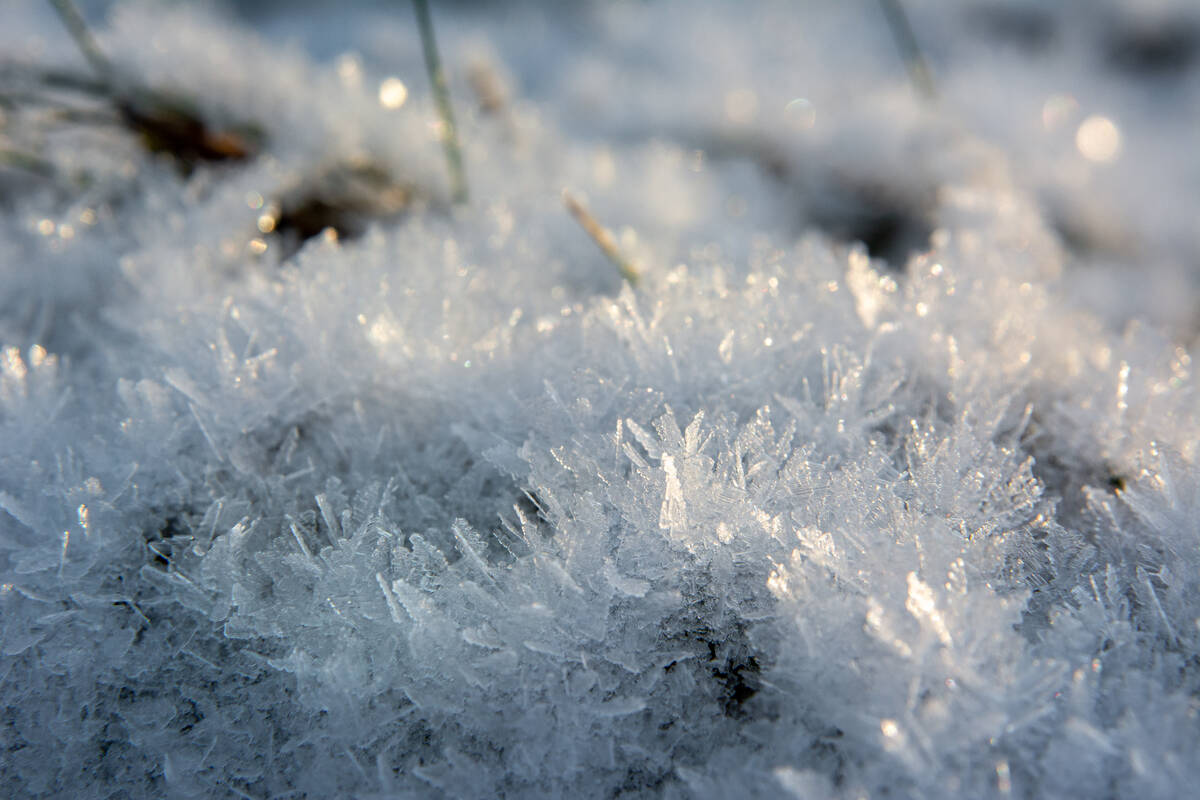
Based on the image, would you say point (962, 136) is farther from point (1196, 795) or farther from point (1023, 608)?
point (1196, 795)

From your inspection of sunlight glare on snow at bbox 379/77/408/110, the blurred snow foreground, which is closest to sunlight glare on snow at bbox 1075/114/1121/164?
the blurred snow foreground

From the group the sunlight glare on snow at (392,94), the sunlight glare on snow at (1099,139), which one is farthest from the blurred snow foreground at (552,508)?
the sunlight glare on snow at (1099,139)

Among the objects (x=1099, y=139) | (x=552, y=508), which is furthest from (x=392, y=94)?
(x=1099, y=139)

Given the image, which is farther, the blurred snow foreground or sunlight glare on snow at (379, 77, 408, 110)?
sunlight glare on snow at (379, 77, 408, 110)

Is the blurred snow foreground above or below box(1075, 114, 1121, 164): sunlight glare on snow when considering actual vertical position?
below

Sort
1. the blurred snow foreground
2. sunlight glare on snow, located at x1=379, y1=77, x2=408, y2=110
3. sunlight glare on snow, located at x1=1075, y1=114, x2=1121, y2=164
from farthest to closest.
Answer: sunlight glare on snow, located at x1=1075, y1=114, x2=1121, y2=164, sunlight glare on snow, located at x1=379, y1=77, x2=408, y2=110, the blurred snow foreground

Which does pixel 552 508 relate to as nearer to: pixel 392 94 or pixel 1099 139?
pixel 392 94

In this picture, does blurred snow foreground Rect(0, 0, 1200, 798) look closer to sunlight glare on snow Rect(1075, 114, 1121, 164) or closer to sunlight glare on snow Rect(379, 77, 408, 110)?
sunlight glare on snow Rect(379, 77, 408, 110)

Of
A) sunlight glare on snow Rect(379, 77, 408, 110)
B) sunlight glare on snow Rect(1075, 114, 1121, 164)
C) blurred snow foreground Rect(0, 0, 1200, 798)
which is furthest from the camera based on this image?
sunlight glare on snow Rect(1075, 114, 1121, 164)
